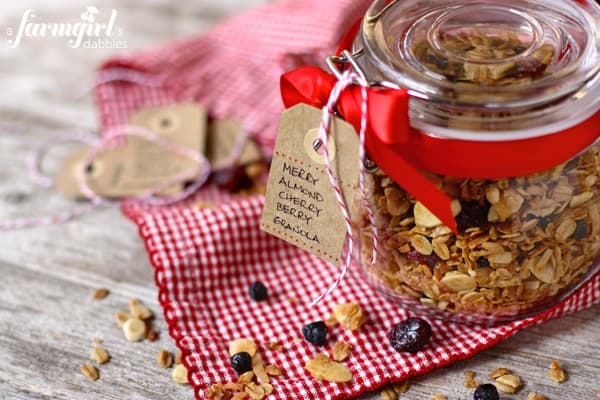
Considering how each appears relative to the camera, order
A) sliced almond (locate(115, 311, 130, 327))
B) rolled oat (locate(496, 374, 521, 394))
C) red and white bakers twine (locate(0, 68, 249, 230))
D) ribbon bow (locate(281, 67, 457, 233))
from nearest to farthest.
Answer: ribbon bow (locate(281, 67, 457, 233)), rolled oat (locate(496, 374, 521, 394)), sliced almond (locate(115, 311, 130, 327)), red and white bakers twine (locate(0, 68, 249, 230))

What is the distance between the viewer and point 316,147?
0.78 meters

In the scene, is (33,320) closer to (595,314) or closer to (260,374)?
(260,374)

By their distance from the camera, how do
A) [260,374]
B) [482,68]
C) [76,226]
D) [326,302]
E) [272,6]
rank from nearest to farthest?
[482,68], [260,374], [326,302], [76,226], [272,6]

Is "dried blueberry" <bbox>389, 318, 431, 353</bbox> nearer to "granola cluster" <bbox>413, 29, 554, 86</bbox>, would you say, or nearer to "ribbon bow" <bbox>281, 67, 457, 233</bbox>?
"ribbon bow" <bbox>281, 67, 457, 233</bbox>

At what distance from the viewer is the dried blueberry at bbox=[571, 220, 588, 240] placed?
80 cm

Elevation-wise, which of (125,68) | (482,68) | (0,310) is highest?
(482,68)

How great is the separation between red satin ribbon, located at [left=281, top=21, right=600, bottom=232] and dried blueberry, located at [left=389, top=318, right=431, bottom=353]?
0.16 metres

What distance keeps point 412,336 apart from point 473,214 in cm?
18

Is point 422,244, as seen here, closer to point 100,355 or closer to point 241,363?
point 241,363

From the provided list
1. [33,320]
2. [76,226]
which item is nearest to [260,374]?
[33,320]

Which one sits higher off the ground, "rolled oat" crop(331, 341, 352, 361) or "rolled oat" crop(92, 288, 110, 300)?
"rolled oat" crop(331, 341, 352, 361)

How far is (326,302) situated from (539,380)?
0.91 ft

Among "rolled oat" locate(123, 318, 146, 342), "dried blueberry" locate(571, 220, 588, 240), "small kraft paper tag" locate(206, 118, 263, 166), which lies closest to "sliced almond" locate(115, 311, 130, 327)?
"rolled oat" locate(123, 318, 146, 342)

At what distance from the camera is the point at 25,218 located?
3.70 ft
